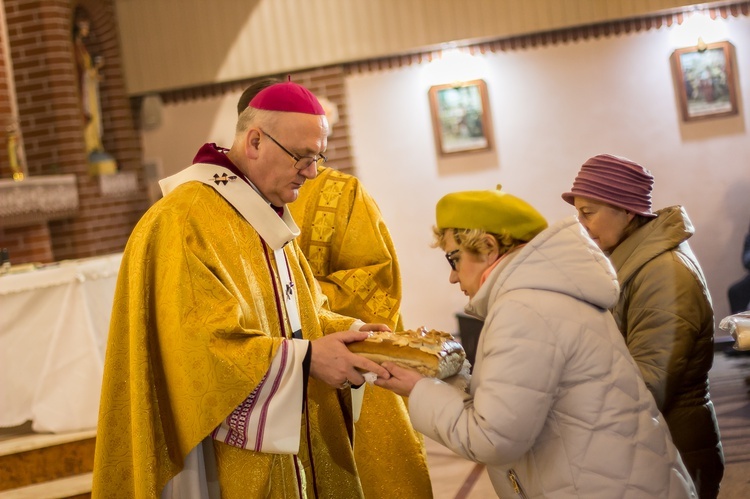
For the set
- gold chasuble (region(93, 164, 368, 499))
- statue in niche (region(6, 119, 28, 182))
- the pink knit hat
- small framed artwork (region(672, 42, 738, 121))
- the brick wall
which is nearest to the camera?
gold chasuble (region(93, 164, 368, 499))

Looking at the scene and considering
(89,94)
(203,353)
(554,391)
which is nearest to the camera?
(554,391)

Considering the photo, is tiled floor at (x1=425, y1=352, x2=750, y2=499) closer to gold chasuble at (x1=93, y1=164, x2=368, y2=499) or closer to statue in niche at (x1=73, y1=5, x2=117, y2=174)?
gold chasuble at (x1=93, y1=164, x2=368, y2=499)

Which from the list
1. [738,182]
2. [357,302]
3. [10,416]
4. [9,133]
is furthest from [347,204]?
[738,182]

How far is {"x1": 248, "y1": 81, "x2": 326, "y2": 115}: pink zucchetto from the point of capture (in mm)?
2547

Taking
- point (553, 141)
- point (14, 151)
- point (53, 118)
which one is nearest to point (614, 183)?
point (14, 151)

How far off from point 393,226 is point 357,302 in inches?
237

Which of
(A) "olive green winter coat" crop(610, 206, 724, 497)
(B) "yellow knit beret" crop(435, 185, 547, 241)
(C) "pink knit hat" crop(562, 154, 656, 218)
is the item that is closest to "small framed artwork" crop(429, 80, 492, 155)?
(C) "pink knit hat" crop(562, 154, 656, 218)

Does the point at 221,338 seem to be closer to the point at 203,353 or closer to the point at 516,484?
the point at 203,353

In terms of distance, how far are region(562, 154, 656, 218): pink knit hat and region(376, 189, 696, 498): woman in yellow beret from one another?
0.87 metres

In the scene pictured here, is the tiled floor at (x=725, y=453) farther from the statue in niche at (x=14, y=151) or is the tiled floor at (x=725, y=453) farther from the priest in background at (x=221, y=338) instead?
the statue in niche at (x=14, y=151)

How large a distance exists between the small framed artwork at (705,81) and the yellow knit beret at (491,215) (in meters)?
7.49

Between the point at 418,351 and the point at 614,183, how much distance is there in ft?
3.39

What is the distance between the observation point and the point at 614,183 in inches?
114

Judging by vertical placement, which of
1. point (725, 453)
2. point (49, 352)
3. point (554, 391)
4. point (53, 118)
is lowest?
point (725, 453)
